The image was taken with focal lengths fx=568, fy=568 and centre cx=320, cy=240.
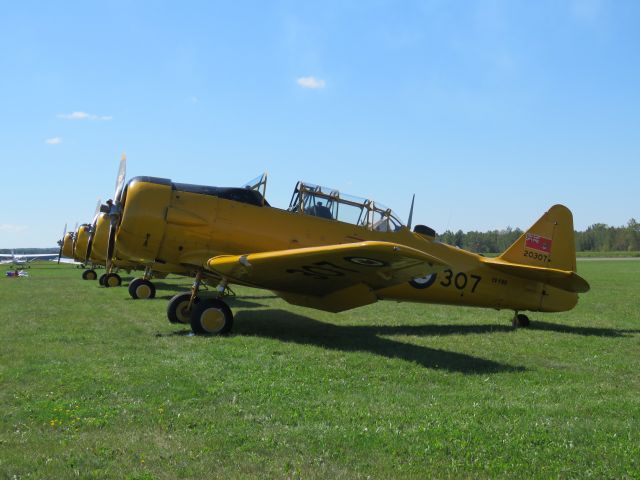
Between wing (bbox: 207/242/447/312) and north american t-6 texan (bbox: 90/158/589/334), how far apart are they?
22 millimetres

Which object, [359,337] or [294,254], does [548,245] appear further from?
[294,254]

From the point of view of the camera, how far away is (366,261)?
24.9ft

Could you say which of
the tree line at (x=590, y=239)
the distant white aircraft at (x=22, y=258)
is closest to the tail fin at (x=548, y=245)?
the distant white aircraft at (x=22, y=258)

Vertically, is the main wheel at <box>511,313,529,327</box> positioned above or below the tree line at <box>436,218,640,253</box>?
below

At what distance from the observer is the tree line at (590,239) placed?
11562 cm

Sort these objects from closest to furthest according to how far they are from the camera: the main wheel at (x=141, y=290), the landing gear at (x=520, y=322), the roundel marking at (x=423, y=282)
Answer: the roundel marking at (x=423, y=282), the landing gear at (x=520, y=322), the main wheel at (x=141, y=290)

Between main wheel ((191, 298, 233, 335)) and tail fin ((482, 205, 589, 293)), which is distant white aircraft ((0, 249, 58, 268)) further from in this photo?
tail fin ((482, 205, 589, 293))

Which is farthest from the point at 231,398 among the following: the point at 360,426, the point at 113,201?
the point at 113,201

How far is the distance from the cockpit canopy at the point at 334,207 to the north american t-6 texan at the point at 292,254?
0.06ft

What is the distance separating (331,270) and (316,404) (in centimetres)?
354

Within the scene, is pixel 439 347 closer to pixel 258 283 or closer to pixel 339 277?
pixel 339 277

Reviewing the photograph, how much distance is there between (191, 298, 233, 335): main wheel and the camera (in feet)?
28.7

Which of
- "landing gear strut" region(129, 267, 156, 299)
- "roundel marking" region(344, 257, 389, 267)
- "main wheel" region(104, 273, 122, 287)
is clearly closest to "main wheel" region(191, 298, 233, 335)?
"roundel marking" region(344, 257, 389, 267)

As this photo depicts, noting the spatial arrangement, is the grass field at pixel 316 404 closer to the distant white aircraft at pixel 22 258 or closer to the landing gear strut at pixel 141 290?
the landing gear strut at pixel 141 290
